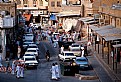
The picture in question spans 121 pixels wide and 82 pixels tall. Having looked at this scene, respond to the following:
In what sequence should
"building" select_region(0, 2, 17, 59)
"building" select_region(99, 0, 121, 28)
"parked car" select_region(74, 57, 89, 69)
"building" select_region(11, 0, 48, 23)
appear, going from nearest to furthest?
"parked car" select_region(74, 57, 89, 69)
"building" select_region(0, 2, 17, 59)
"building" select_region(99, 0, 121, 28)
"building" select_region(11, 0, 48, 23)

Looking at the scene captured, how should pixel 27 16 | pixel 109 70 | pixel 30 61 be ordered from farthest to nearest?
pixel 27 16, pixel 30 61, pixel 109 70

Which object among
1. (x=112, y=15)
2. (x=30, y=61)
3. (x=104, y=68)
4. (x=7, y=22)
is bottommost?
(x=104, y=68)

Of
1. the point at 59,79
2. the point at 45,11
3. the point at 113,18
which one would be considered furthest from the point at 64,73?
the point at 45,11

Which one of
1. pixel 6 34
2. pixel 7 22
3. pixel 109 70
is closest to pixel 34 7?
pixel 7 22

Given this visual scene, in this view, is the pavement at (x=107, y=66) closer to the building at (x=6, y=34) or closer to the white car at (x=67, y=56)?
the white car at (x=67, y=56)

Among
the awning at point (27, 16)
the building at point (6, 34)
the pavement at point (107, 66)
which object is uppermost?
the building at point (6, 34)

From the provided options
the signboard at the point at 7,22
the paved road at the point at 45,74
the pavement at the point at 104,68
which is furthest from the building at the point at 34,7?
the paved road at the point at 45,74

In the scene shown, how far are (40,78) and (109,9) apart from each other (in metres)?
22.4

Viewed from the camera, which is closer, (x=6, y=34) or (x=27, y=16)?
(x=6, y=34)

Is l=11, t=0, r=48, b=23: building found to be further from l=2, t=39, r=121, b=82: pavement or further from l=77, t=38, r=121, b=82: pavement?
l=2, t=39, r=121, b=82: pavement

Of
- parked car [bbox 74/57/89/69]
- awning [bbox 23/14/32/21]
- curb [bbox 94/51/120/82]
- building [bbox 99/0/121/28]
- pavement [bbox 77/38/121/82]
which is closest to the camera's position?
curb [bbox 94/51/120/82]

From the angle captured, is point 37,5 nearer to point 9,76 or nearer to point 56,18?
point 56,18

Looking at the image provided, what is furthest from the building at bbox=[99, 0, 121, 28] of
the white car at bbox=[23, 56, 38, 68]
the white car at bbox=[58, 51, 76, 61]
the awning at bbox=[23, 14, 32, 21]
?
the awning at bbox=[23, 14, 32, 21]

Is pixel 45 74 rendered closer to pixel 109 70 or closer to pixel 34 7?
pixel 109 70
